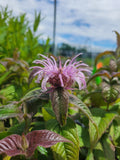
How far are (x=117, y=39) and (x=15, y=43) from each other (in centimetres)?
60

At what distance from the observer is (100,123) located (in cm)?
51

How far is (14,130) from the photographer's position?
456mm

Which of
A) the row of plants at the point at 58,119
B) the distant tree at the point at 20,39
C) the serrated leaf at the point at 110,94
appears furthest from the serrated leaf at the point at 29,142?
the distant tree at the point at 20,39

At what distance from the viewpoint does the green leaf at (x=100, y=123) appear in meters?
0.45

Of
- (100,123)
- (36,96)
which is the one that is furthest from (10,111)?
(100,123)

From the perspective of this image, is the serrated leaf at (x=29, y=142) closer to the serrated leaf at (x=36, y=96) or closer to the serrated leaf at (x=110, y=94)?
the serrated leaf at (x=36, y=96)

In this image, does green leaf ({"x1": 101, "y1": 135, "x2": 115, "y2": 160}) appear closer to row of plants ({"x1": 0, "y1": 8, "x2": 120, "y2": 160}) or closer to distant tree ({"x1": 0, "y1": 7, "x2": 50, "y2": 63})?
row of plants ({"x1": 0, "y1": 8, "x2": 120, "y2": 160})

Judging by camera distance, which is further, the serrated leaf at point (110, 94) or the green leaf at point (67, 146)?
the serrated leaf at point (110, 94)

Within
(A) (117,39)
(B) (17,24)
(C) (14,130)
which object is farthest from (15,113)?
(B) (17,24)

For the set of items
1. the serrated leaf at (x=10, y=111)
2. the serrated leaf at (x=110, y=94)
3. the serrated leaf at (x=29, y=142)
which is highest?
the serrated leaf at (x=110, y=94)

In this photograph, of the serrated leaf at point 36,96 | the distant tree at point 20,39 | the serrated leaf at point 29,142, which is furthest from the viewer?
the distant tree at point 20,39

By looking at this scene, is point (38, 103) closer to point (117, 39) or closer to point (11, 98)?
point (11, 98)

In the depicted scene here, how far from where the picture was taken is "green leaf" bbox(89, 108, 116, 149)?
451mm

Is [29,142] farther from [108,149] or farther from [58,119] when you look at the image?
[108,149]
